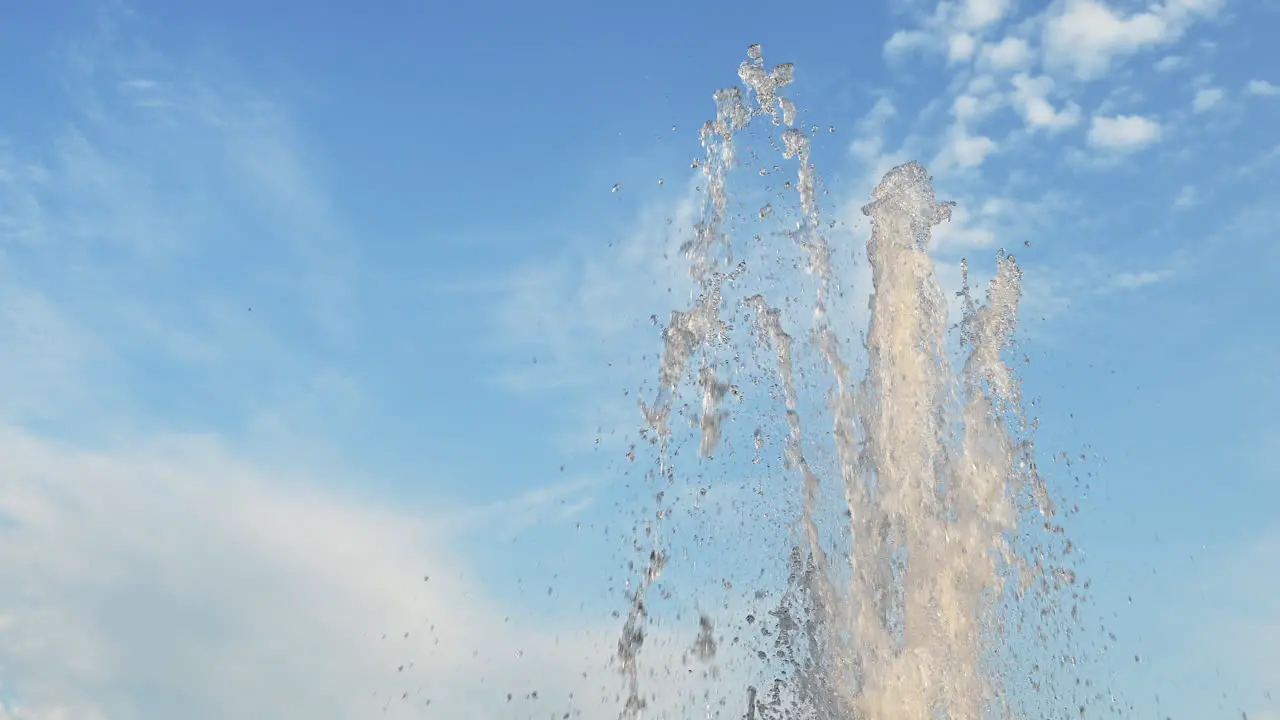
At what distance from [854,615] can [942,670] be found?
1791 millimetres

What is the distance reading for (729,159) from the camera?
75.8 feet

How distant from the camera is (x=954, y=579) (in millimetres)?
20484

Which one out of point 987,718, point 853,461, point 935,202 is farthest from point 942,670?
point 935,202

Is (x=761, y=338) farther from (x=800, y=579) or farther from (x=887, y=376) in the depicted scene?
(x=800, y=579)

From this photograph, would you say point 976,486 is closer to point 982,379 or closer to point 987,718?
point 982,379

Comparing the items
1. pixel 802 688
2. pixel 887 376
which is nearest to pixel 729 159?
pixel 887 376

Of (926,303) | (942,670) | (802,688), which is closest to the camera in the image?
(942,670)

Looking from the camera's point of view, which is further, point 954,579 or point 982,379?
point 982,379

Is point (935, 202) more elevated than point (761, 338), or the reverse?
point (935, 202)

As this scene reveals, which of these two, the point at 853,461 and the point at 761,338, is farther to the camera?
the point at 761,338

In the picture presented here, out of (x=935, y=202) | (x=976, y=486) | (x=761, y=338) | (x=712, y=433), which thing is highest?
(x=935, y=202)

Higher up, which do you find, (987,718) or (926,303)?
(926,303)

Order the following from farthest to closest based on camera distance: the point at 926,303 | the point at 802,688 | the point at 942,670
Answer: the point at 926,303
the point at 802,688
the point at 942,670

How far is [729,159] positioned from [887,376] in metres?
5.42
